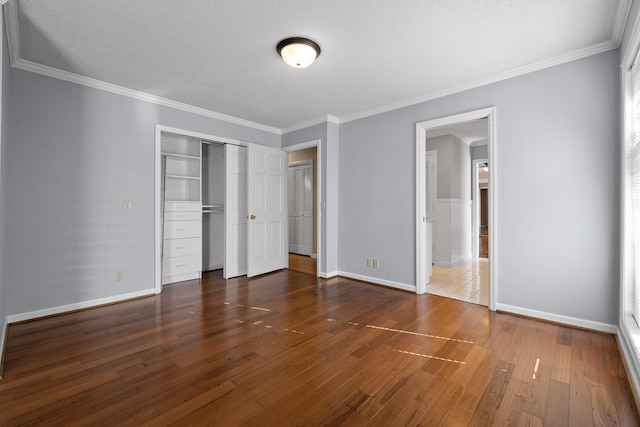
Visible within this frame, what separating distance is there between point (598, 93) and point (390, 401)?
3066mm

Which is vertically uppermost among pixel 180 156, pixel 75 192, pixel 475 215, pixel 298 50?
pixel 298 50

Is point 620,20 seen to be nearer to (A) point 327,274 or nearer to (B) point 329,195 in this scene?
(B) point 329,195

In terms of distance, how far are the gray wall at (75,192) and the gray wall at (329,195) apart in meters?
2.21

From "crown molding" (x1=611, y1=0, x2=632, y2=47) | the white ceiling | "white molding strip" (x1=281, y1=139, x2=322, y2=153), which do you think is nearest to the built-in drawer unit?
the white ceiling

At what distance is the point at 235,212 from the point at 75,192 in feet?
6.54

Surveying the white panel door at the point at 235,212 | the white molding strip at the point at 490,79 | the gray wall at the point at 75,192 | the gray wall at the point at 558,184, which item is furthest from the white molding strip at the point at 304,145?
the gray wall at the point at 75,192

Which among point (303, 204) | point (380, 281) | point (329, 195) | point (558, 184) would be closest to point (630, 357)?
point (558, 184)

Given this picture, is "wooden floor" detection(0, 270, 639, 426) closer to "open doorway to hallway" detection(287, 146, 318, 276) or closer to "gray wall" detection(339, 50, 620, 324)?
"gray wall" detection(339, 50, 620, 324)

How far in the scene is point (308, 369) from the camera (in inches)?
78.3

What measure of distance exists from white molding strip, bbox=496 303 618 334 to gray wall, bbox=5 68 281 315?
4.14 metres

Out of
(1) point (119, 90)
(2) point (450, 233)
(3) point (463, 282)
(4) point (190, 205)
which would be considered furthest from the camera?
(2) point (450, 233)

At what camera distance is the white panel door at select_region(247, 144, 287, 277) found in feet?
15.0

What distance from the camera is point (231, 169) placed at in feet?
14.9

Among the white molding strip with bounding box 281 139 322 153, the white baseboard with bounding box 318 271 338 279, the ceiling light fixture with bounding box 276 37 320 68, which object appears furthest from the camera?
the white molding strip with bounding box 281 139 322 153
